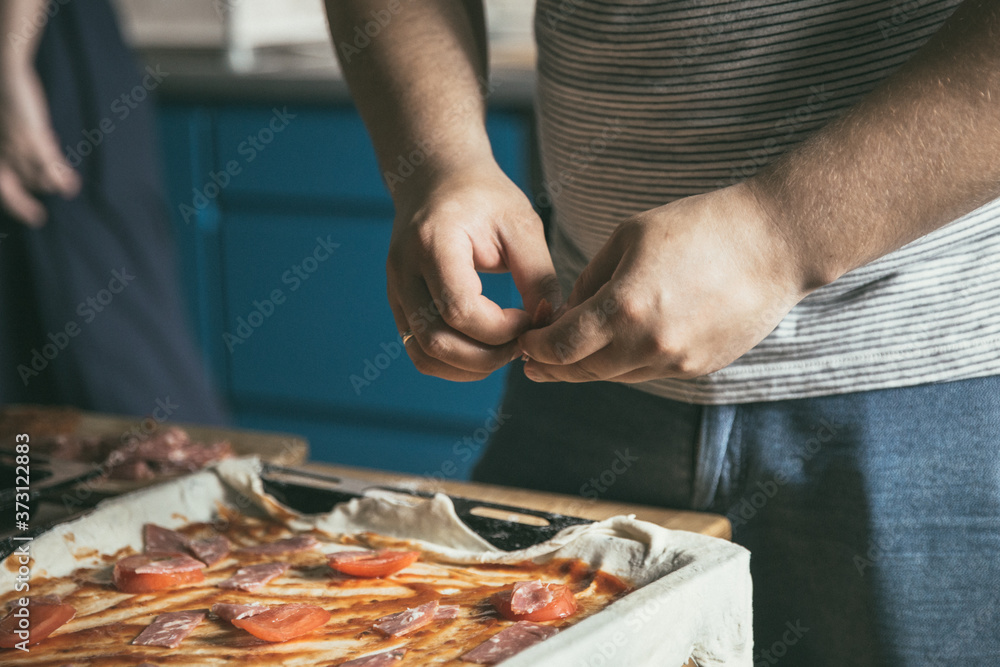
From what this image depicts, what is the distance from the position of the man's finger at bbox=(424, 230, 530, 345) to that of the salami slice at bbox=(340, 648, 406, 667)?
218 mm

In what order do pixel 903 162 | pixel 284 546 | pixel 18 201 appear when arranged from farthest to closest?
pixel 18 201 → pixel 284 546 → pixel 903 162

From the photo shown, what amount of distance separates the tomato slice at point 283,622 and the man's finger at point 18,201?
1412 mm

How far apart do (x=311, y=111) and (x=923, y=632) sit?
198 cm

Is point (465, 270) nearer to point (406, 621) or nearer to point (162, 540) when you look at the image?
point (406, 621)

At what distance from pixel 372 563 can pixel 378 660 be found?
0.14 meters

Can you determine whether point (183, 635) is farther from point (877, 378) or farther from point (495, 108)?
point (495, 108)

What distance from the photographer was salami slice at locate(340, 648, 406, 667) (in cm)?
57

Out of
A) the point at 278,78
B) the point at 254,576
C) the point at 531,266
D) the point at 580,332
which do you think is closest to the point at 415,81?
the point at 531,266

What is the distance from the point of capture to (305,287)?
96.5 inches

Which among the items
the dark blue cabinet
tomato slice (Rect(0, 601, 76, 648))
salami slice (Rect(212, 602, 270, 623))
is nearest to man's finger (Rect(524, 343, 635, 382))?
salami slice (Rect(212, 602, 270, 623))

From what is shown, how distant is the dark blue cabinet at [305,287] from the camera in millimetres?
2334

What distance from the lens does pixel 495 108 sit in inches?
82.0

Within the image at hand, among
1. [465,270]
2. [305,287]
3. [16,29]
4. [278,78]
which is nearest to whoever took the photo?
[465,270]

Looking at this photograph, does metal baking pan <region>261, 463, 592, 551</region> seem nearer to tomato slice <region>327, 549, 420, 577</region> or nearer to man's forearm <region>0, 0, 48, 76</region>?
tomato slice <region>327, 549, 420, 577</region>
